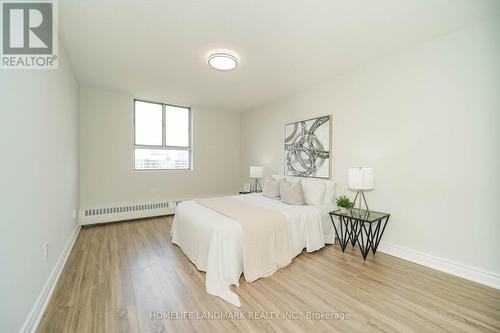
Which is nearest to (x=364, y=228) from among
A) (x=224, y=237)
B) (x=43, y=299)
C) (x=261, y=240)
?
(x=261, y=240)

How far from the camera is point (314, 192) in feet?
10.7

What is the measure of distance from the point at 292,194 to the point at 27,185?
2940 mm

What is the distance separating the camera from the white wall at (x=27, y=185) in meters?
1.24

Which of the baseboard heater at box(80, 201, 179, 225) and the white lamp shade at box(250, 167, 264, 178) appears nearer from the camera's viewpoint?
the baseboard heater at box(80, 201, 179, 225)

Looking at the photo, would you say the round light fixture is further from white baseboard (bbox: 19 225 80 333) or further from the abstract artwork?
white baseboard (bbox: 19 225 80 333)

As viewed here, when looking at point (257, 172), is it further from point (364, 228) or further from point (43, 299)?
point (43, 299)

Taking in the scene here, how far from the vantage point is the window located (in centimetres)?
461

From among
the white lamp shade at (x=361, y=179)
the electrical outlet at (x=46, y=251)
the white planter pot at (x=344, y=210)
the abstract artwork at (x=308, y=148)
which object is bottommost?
the electrical outlet at (x=46, y=251)

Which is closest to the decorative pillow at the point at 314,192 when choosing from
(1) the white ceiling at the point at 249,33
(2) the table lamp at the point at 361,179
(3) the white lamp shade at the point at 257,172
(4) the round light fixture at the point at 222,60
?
(2) the table lamp at the point at 361,179

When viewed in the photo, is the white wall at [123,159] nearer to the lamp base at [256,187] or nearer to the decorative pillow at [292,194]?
the lamp base at [256,187]

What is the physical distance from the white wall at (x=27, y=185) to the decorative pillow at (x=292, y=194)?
2.88m

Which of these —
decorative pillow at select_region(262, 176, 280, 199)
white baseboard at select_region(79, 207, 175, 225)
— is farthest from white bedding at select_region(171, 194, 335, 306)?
white baseboard at select_region(79, 207, 175, 225)

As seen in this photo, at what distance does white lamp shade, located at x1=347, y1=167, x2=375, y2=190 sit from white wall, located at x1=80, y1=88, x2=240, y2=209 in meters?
3.65

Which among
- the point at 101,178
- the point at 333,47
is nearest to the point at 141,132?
the point at 101,178
